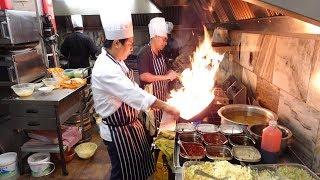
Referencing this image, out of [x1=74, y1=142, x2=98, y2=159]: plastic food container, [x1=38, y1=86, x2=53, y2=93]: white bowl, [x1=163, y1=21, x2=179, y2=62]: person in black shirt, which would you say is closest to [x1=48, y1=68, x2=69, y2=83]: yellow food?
[x1=38, y1=86, x2=53, y2=93]: white bowl

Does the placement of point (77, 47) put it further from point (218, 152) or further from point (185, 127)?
point (218, 152)

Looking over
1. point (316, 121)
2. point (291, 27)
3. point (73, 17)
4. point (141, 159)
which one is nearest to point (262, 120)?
point (316, 121)

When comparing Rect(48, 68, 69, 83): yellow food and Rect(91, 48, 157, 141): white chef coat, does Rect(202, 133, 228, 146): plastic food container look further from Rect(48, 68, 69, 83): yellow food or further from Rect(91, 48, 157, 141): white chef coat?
Rect(48, 68, 69, 83): yellow food

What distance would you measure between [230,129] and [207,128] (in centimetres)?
26

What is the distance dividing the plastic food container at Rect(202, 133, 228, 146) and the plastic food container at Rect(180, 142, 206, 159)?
121 mm

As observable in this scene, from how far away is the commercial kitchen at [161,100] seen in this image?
2.29m

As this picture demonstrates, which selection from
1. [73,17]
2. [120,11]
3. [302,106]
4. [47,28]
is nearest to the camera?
[302,106]

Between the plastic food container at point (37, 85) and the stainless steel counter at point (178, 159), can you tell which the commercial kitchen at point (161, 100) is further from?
the plastic food container at point (37, 85)

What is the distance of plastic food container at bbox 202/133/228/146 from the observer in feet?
8.34

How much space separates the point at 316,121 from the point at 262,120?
32.8 inches

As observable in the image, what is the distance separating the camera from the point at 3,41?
419cm

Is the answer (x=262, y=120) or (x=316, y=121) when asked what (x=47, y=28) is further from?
(x=316, y=121)

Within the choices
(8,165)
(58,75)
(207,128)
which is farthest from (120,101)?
(8,165)

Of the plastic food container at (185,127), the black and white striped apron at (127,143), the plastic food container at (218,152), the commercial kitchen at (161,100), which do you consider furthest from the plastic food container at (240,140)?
the black and white striped apron at (127,143)
